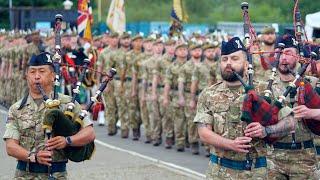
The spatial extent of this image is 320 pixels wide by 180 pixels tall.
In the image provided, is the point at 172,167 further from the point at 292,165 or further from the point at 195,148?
the point at 292,165

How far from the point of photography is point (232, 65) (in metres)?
8.80

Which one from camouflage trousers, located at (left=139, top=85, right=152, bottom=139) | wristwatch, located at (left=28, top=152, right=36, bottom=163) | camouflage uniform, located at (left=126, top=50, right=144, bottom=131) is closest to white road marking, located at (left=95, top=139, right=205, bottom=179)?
camouflage trousers, located at (left=139, top=85, right=152, bottom=139)

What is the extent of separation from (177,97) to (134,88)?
1.65 metres

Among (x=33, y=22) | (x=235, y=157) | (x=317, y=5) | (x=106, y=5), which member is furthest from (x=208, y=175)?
(x=106, y=5)

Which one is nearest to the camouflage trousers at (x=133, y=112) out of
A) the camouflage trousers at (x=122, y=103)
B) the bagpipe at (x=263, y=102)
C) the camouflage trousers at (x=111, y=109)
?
the camouflage trousers at (x=122, y=103)

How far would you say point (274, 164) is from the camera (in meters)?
10.1

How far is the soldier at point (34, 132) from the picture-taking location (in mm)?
8820

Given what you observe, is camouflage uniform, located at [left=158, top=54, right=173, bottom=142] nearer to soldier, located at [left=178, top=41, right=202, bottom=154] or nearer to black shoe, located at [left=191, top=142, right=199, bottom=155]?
soldier, located at [left=178, top=41, right=202, bottom=154]

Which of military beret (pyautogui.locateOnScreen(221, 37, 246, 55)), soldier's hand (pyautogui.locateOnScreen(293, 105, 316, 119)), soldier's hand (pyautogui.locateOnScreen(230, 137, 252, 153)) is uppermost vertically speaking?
military beret (pyautogui.locateOnScreen(221, 37, 246, 55))

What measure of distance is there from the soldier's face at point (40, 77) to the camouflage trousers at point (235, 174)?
1593 mm

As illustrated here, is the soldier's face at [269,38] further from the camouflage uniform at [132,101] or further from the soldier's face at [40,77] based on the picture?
the soldier's face at [40,77]

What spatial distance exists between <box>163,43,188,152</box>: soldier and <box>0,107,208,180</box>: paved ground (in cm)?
30

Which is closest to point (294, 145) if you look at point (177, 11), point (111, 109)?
point (111, 109)

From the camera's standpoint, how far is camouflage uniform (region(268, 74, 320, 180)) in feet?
33.1
